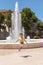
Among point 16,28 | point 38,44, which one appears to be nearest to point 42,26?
point 16,28

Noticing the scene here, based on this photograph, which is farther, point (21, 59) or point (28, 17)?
point (28, 17)

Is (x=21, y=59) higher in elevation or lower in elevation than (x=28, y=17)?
lower

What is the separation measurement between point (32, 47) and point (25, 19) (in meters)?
36.3

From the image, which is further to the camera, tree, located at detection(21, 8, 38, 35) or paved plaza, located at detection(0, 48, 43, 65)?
tree, located at detection(21, 8, 38, 35)

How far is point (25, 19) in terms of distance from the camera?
51969mm

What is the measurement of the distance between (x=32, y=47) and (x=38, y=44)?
83 centimetres

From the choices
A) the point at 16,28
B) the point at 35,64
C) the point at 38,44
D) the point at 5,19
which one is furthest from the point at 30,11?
the point at 35,64

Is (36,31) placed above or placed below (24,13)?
below

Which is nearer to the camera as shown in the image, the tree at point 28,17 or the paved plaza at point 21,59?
the paved plaza at point 21,59

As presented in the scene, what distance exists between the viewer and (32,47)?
15.9 m

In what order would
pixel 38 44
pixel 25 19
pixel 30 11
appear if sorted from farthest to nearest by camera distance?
pixel 30 11
pixel 25 19
pixel 38 44

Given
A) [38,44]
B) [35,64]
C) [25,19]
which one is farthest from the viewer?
[25,19]

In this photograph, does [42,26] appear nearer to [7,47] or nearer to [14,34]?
[14,34]

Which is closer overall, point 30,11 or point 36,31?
point 30,11
